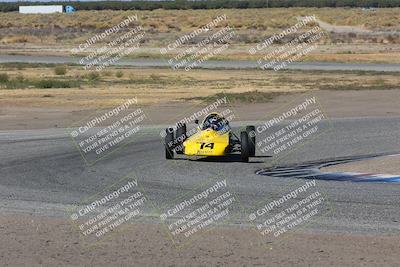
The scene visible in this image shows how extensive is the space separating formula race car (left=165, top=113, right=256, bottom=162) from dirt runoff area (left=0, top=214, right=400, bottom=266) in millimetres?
7413

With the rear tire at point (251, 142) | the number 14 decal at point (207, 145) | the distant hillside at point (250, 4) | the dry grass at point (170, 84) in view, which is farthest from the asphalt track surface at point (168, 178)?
the distant hillside at point (250, 4)

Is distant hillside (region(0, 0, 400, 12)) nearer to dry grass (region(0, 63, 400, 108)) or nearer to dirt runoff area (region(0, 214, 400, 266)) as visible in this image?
dry grass (region(0, 63, 400, 108))

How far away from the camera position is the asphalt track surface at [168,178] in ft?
47.0

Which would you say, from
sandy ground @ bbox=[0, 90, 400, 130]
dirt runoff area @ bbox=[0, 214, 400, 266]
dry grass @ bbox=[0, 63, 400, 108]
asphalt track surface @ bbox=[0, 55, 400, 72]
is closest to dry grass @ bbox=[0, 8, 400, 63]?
asphalt track surface @ bbox=[0, 55, 400, 72]

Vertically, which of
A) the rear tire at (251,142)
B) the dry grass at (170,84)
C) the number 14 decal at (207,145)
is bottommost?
the dry grass at (170,84)

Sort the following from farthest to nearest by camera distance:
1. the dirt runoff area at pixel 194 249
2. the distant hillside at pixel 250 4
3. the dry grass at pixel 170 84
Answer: the distant hillside at pixel 250 4 < the dry grass at pixel 170 84 < the dirt runoff area at pixel 194 249

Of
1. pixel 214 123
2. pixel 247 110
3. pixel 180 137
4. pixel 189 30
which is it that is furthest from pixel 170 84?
pixel 189 30

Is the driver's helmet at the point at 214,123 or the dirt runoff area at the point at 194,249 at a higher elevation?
the dirt runoff area at the point at 194,249

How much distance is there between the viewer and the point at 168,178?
18094 millimetres

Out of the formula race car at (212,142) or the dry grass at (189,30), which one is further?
the dry grass at (189,30)

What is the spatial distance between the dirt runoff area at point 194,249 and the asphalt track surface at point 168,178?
798mm

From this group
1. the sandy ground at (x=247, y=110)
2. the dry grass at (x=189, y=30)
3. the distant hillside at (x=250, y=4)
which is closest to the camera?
the sandy ground at (x=247, y=110)

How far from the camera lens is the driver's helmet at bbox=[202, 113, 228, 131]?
69.6 ft

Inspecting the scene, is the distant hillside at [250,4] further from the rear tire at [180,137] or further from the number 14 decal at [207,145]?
the number 14 decal at [207,145]
